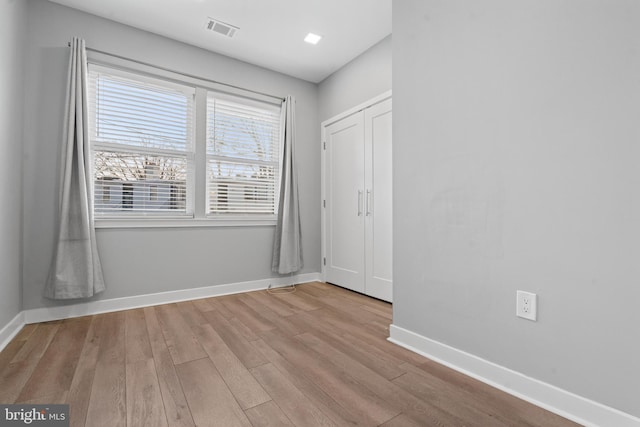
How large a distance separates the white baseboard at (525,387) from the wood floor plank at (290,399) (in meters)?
0.86

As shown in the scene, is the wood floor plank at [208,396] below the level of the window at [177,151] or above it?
below

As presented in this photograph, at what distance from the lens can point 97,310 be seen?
2660 millimetres

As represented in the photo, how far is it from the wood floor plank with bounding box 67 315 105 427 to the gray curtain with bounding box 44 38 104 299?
49 centimetres

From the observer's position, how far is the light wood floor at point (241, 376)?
4.24ft

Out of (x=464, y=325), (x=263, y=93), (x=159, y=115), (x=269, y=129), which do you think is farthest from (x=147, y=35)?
(x=464, y=325)

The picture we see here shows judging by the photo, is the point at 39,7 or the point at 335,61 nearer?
the point at 39,7

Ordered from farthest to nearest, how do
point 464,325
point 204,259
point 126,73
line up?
point 204,259 → point 126,73 → point 464,325

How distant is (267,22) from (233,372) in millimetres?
2968

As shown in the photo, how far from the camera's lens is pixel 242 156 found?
357cm

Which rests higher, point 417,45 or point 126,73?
point 126,73

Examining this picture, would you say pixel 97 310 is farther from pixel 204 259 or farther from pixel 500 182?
pixel 500 182

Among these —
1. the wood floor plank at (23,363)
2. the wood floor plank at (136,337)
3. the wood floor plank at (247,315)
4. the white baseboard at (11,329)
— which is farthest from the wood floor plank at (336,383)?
the white baseboard at (11,329)

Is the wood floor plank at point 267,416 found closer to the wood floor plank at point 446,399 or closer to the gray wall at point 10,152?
the wood floor plank at point 446,399

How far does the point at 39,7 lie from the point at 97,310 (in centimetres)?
266
